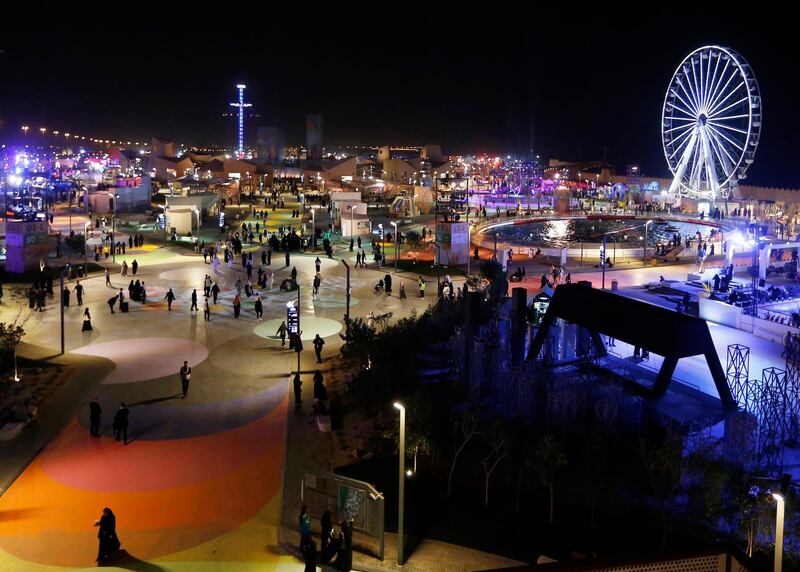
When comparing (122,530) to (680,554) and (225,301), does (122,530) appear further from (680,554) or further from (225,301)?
(225,301)

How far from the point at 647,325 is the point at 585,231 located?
4821 centimetres

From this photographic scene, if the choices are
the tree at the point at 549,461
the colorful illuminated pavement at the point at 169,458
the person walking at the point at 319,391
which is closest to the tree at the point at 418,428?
the tree at the point at 549,461

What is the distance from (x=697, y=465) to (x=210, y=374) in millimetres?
12580

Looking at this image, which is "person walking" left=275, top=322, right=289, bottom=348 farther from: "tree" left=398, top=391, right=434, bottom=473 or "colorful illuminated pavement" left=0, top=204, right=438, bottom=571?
"tree" left=398, top=391, right=434, bottom=473

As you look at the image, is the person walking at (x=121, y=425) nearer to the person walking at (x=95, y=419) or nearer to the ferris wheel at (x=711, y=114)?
the person walking at (x=95, y=419)

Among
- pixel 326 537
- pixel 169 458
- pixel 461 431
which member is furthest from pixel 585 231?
pixel 326 537

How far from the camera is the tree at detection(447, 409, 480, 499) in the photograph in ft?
40.0

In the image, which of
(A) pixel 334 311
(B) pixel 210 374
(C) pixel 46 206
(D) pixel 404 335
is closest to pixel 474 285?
(A) pixel 334 311

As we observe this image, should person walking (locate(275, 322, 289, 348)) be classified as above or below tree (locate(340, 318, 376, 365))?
below

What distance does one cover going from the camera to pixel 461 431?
13.4 metres

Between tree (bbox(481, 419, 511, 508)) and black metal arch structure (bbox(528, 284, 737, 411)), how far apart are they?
11.9 ft

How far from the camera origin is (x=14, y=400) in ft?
53.0

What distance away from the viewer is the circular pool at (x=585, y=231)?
5391cm

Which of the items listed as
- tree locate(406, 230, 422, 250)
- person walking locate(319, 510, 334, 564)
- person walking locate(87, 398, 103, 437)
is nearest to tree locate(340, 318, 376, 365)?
person walking locate(87, 398, 103, 437)
